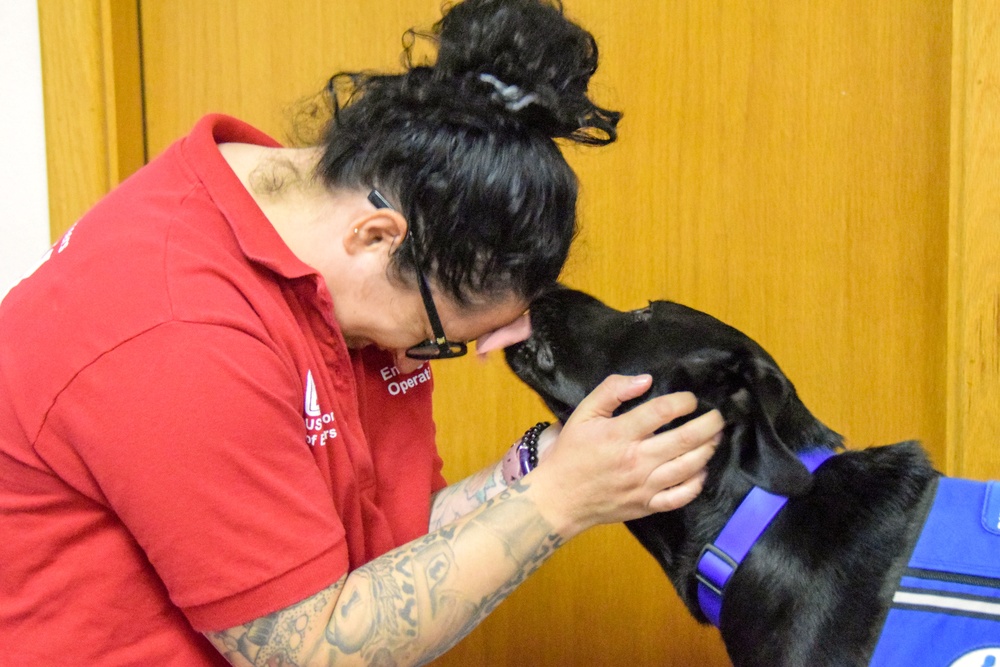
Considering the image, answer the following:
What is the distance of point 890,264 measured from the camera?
61.2 inches

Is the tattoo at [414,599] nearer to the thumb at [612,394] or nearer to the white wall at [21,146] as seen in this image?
the thumb at [612,394]

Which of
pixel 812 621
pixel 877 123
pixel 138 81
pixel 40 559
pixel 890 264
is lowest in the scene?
pixel 812 621

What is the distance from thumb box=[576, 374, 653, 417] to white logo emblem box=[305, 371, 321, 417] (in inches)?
12.6

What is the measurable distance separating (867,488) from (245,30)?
1.51 m

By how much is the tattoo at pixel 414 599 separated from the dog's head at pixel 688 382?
20cm

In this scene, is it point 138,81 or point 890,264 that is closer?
point 890,264

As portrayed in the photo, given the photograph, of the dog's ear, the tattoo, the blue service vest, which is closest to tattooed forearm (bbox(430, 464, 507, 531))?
the tattoo

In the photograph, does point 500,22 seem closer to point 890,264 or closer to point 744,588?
point 744,588

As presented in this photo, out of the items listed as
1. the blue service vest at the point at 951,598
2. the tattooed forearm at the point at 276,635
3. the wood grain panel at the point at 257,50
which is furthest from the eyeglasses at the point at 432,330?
the wood grain panel at the point at 257,50

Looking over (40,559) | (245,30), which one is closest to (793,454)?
(40,559)

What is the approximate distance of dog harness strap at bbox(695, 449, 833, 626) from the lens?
936 mm

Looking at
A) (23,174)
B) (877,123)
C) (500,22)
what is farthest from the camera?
(23,174)

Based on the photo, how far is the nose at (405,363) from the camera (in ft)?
3.63

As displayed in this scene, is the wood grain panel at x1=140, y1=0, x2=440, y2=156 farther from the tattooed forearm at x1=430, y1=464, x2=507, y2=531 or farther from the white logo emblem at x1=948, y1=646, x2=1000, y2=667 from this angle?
the white logo emblem at x1=948, y1=646, x2=1000, y2=667
